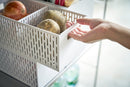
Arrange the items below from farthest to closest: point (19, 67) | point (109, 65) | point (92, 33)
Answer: point (109, 65) → point (19, 67) → point (92, 33)

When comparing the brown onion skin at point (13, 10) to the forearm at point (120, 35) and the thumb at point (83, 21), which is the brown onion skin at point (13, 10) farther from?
the forearm at point (120, 35)

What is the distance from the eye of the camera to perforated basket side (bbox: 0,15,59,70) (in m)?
0.70

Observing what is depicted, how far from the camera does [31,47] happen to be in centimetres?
77

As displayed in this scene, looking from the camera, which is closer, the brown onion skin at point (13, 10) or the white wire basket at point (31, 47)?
the white wire basket at point (31, 47)

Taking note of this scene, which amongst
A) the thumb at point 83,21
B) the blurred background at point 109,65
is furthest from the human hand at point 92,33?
the blurred background at point 109,65

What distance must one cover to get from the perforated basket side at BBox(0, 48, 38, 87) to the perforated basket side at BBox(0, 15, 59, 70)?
45 mm

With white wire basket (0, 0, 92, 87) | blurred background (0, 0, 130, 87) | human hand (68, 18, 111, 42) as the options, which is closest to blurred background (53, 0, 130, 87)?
blurred background (0, 0, 130, 87)

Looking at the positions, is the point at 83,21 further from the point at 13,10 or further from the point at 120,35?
the point at 13,10

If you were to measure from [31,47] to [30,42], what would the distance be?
3 cm

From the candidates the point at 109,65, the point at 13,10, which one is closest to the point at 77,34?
the point at 13,10

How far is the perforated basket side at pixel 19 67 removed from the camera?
32.9 inches

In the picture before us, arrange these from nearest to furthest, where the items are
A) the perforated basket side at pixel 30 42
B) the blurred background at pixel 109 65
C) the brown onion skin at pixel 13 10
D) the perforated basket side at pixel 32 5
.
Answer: the perforated basket side at pixel 30 42 < the brown onion skin at pixel 13 10 < the perforated basket side at pixel 32 5 < the blurred background at pixel 109 65

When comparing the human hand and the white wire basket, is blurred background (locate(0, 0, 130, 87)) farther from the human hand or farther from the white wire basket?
the human hand

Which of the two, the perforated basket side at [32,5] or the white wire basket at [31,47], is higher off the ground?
the perforated basket side at [32,5]
